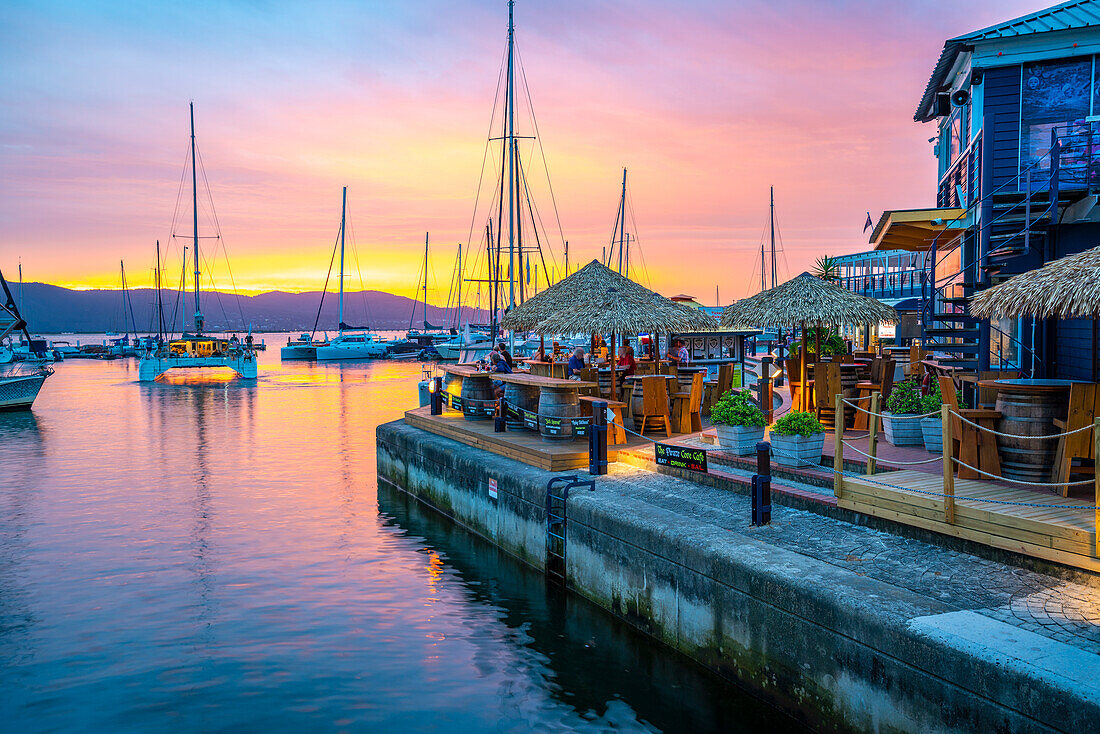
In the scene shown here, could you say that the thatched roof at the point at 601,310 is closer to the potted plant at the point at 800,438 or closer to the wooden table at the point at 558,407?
the wooden table at the point at 558,407

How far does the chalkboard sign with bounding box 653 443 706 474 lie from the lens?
1166 centimetres

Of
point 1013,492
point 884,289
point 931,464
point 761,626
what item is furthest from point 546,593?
point 884,289

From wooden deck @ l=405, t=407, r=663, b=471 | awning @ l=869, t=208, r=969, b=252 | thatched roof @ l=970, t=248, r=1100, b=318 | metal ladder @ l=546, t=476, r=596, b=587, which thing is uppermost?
awning @ l=869, t=208, r=969, b=252

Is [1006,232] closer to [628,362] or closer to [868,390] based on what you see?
[868,390]

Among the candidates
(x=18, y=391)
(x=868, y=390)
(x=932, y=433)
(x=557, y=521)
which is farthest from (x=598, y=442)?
(x=18, y=391)

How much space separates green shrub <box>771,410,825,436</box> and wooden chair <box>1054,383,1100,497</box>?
10.9 ft

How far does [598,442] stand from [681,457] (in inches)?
57.0

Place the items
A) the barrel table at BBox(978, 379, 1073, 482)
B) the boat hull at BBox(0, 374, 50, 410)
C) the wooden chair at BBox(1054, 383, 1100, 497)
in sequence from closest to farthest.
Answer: the wooden chair at BBox(1054, 383, 1100, 497), the barrel table at BBox(978, 379, 1073, 482), the boat hull at BBox(0, 374, 50, 410)

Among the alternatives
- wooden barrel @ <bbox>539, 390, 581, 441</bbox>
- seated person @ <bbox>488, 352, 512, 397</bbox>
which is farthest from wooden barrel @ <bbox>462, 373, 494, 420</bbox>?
wooden barrel @ <bbox>539, 390, 581, 441</bbox>

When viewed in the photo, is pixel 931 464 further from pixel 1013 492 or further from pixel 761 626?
pixel 761 626

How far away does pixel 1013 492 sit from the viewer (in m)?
8.12

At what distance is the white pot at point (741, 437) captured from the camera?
40.2 feet

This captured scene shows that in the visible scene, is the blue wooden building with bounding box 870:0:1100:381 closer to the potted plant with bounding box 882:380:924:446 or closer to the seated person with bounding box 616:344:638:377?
the potted plant with bounding box 882:380:924:446

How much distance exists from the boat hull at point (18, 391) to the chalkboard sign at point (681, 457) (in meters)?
40.5
